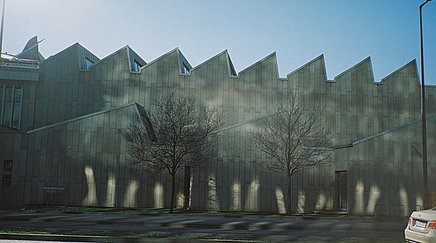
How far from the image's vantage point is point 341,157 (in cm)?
3831

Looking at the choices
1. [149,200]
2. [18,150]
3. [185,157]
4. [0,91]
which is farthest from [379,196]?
[0,91]

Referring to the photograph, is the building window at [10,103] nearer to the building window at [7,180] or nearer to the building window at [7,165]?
the building window at [7,165]

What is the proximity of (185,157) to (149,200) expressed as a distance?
21.9ft

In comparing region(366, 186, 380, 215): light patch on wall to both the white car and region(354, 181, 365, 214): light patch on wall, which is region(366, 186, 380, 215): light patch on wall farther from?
the white car

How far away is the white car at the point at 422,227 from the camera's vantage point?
438 inches

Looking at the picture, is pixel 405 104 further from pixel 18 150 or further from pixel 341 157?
pixel 18 150

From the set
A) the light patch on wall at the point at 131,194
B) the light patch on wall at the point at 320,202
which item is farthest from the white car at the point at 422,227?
the light patch on wall at the point at 131,194

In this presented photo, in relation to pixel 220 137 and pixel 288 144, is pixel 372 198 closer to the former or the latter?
pixel 288 144

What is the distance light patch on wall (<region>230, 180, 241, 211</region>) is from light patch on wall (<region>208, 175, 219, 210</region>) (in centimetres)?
133

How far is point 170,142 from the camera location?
36562 millimetres

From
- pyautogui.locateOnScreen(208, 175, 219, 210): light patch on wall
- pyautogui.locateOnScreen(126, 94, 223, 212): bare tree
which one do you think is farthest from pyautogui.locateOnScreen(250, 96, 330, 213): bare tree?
pyautogui.locateOnScreen(126, 94, 223, 212): bare tree

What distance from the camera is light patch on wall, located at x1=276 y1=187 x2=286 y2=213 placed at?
3959 centimetres

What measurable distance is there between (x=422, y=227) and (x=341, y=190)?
28.9 meters

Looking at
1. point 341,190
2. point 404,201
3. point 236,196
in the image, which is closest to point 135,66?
point 236,196
